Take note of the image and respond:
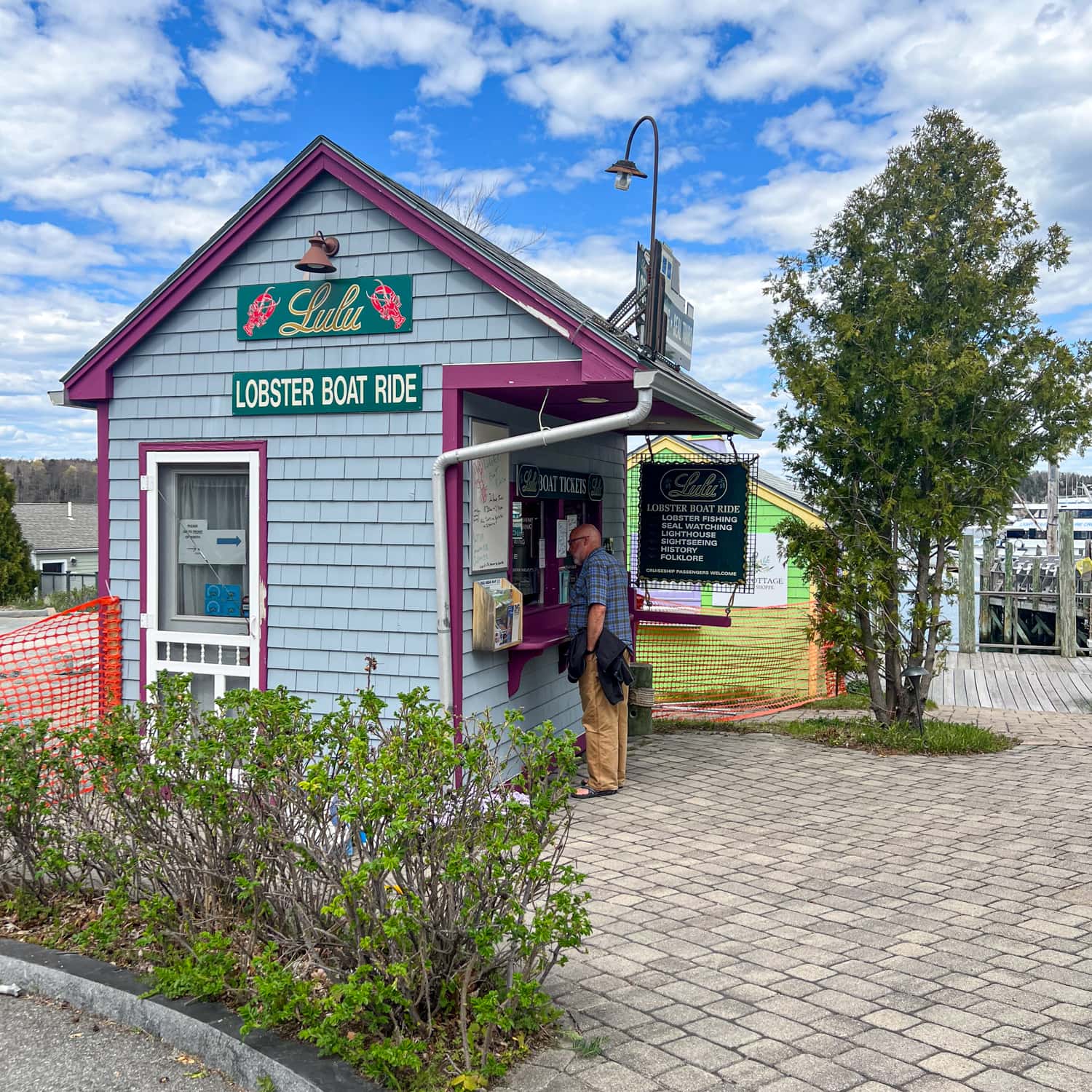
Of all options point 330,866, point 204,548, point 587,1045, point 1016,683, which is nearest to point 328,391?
point 204,548

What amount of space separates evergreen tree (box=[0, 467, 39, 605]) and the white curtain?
92.4 ft

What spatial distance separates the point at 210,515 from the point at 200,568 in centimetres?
41

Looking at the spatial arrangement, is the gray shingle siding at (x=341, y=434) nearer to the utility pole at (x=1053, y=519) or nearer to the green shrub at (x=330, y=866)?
the green shrub at (x=330, y=866)

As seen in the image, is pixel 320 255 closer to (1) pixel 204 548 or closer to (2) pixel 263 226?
(2) pixel 263 226

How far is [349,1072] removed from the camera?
3.67 meters

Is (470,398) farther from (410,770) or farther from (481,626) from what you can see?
(410,770)

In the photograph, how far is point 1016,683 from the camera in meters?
14.1

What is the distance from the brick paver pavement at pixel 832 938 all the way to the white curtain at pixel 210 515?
3.28m

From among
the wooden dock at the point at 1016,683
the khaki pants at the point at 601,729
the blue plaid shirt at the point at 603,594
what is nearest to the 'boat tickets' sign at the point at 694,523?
the blue plaid shirt at the point at 603,594

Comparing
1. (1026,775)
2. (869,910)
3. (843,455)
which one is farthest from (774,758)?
(869,910)

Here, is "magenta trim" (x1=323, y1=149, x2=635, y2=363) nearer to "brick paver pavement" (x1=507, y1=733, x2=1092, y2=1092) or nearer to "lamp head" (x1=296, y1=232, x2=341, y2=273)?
"lamp head" (x1=296, y1=232, x2=341, y2=273)

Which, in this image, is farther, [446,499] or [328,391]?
[328,391]

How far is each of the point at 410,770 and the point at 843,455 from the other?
704 cm

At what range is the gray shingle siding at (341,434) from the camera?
7.57 m
